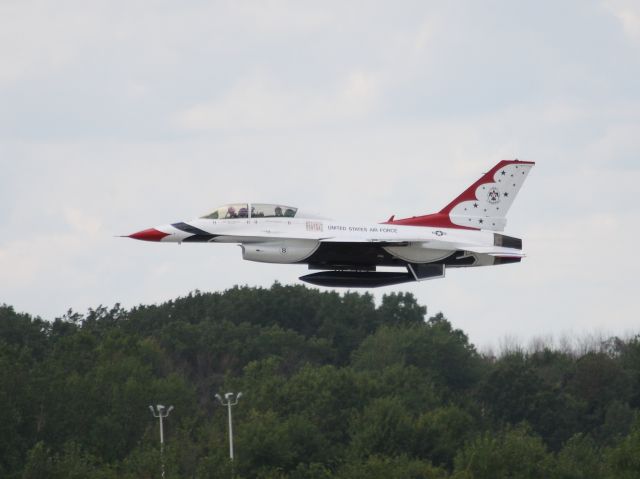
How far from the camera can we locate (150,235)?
46938mm

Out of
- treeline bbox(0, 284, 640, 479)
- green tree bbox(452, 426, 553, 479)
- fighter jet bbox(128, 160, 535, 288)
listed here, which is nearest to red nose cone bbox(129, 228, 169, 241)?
fighter jet bbox(128, 160, 535, 288)

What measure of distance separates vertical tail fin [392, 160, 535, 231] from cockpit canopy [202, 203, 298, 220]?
12.2 feet

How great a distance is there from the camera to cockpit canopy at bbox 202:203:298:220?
46969 millimetres

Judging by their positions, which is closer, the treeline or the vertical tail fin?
the vertical tail fin

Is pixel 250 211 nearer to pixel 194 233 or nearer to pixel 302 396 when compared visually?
pixel 194 233

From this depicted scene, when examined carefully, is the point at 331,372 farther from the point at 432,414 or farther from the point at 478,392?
the point at 478,392

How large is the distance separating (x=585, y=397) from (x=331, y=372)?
2291 cm

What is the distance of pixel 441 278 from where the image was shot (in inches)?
1905

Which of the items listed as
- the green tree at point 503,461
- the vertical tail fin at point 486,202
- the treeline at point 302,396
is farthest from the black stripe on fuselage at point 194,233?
the green tree at point 503,461

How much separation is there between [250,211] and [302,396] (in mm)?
43818

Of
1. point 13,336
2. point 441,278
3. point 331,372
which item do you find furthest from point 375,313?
point 441,278

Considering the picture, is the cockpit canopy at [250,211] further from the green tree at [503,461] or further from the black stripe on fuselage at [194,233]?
the green tree at [503,461]

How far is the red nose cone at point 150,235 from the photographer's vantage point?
4694 cm

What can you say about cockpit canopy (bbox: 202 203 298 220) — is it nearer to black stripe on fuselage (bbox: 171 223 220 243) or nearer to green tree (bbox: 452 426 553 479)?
black stripe on fuselage (bbox: 171 223 220 243)
